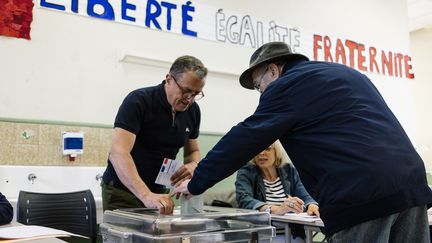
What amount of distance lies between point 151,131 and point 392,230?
3.37 feet

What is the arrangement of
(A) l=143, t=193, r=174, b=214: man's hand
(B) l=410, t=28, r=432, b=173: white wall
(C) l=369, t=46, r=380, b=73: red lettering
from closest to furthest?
(A) l=143, t=193, r=174, b=214: man's hand → (C) l=369, t=46, r=380, b=73: red lettering → (B) l=410, t=28, r=432, b=173: white wall

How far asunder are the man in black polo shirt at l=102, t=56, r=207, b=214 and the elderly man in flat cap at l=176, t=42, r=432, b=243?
0.49 metres

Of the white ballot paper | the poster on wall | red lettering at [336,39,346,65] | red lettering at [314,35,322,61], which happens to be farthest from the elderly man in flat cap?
red lettering at [336,39,346,65]

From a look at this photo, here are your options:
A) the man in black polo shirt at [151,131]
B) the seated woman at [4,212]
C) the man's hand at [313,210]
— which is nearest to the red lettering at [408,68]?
the man's hand at [313,210]

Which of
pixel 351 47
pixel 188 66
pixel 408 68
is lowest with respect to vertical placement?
pixel 188 66

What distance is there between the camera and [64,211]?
7.43 feet

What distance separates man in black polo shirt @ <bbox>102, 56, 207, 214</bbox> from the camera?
1.76 meters

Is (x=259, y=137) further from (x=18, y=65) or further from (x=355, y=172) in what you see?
(x=18, y=65)

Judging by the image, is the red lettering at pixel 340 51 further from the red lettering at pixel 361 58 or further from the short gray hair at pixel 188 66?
the short gray hair at pixel 188 66

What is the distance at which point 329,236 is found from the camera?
120 centimetres

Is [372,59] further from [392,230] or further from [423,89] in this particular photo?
[392,230]

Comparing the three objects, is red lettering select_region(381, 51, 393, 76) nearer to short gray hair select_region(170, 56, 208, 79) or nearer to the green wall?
the green wall

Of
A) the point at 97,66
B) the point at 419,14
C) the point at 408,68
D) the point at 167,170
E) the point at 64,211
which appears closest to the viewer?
the point at 167,170

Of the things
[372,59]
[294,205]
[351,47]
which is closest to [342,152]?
[294,205]
